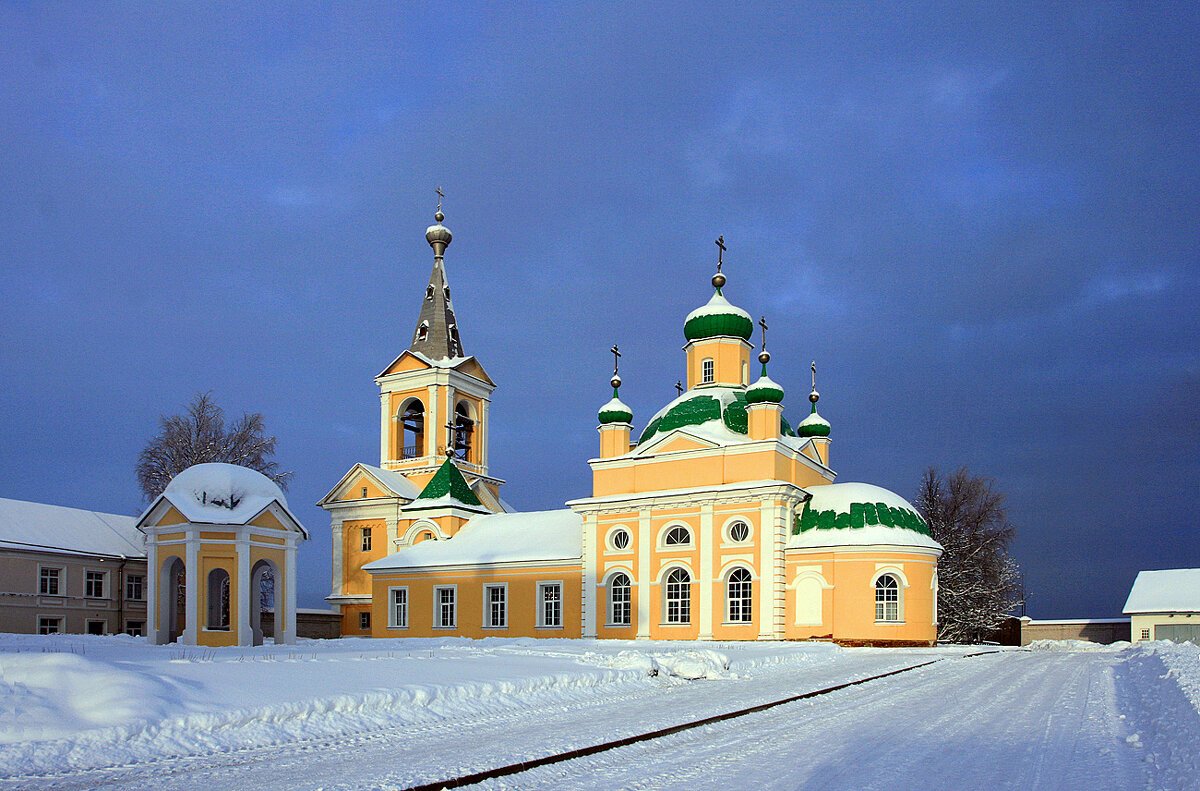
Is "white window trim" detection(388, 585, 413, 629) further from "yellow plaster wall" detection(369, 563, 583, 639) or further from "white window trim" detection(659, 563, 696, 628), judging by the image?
"white window trim" detection(659, 563, 696, 628)

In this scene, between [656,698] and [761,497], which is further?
[761,497]

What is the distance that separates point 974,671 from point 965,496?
2809 cm

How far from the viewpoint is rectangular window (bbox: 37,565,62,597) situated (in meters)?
36.8

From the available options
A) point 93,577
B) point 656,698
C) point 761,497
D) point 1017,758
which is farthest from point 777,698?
point 93,577

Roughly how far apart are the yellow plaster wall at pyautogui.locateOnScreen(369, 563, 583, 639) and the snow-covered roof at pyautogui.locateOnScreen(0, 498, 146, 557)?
34.7ft

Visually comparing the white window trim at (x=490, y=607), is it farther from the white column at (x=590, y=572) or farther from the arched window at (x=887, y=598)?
the arched window at (x=887, y=598)

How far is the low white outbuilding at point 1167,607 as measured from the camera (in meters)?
40.5

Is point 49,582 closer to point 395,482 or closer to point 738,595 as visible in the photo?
point 395,482

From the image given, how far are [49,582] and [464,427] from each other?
1944 cm

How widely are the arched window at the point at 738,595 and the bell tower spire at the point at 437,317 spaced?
21.7m

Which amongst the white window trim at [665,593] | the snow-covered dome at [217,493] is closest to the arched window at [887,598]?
the white window trim at [665,593]

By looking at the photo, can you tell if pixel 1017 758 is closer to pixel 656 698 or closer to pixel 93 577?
pixel 656 698

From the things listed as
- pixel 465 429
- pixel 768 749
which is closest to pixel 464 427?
pixel 465 429

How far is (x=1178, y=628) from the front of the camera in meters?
40.6
